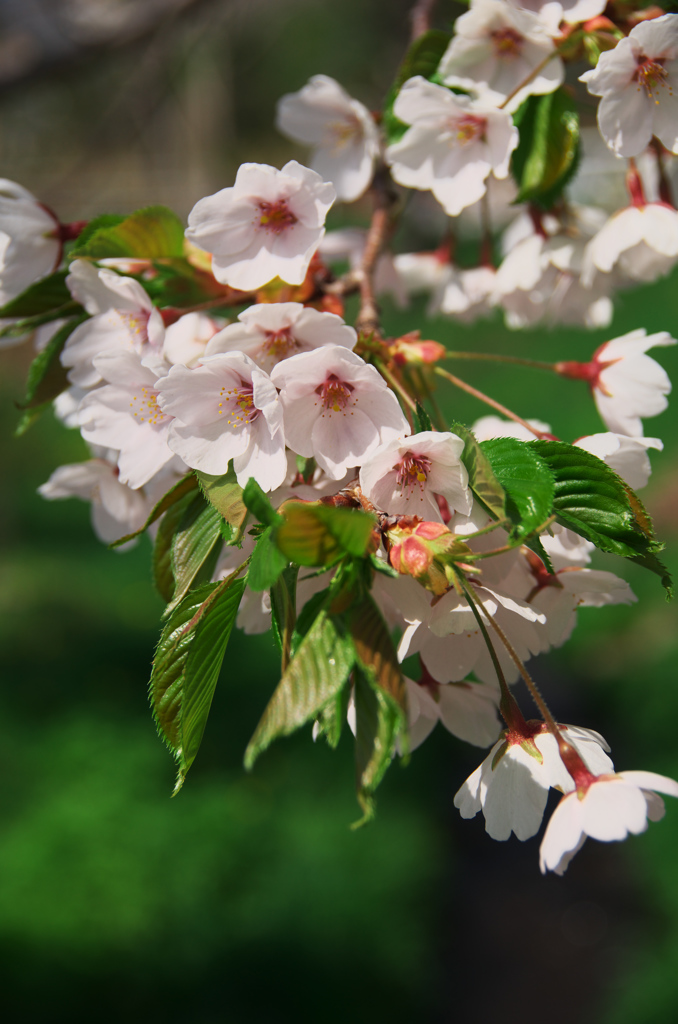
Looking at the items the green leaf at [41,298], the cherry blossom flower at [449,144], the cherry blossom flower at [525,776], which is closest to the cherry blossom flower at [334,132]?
the cherry blossom flower at [449,144]

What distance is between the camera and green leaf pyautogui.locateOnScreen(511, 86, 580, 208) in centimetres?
96

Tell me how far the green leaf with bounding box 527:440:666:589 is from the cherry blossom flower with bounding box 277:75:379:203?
2.08ft

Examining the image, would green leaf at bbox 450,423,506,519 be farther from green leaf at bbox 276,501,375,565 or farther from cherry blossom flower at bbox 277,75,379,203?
cherry blossom flower at bbox 277,75,379,203

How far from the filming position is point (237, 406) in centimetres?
79

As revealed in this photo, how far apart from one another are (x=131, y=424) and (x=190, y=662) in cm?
29

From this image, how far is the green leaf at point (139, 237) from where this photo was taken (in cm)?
90

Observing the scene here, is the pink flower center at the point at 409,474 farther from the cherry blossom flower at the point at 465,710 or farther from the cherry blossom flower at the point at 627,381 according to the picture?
the cherry blossom flower at the point at 627,381

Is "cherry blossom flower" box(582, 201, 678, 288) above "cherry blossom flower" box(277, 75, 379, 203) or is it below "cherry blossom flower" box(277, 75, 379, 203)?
below

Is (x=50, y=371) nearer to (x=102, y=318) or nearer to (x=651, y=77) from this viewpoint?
(x=102, y=318)

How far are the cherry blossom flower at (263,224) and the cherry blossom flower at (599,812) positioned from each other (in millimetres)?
551

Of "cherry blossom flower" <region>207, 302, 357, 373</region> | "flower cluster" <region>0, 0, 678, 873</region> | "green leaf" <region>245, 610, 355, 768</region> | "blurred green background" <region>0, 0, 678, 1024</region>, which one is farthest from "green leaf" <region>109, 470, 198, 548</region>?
"blurred green background" <region>0, 0, 678, 1024</region>

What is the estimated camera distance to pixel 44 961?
2.94 meters

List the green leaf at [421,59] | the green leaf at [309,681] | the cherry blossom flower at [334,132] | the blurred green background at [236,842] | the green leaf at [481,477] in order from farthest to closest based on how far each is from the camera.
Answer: the blurred green background at [236,842]
the cherry blossom flower at [334,132]
the green leaf at [421,59]
the green leaf at [481,477]
the green leaf at [309,681]

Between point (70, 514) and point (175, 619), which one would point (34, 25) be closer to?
point (175, 619)
